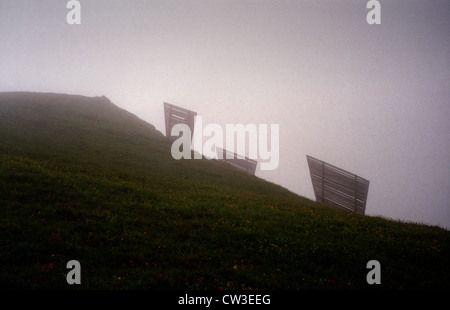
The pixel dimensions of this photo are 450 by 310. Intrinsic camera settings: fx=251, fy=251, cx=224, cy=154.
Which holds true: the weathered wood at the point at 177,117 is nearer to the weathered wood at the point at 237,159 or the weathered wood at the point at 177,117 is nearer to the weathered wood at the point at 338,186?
the weathered wood at the point at 237,159

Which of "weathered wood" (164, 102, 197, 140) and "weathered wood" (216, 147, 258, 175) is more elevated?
"weathered wood" (164, 102, 197, 140)

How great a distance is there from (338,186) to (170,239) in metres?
28.9

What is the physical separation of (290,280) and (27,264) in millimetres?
7674

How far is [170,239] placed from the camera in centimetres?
974

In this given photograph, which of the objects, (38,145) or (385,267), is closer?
(385,267)

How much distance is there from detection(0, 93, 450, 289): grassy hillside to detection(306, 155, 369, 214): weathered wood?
17.9 meters

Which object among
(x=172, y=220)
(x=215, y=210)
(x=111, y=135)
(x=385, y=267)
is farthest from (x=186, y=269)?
(x=111, y=135)

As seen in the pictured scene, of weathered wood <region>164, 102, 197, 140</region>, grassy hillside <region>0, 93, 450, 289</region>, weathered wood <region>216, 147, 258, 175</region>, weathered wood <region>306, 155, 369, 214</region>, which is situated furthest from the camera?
weathered wood <region>216, 147, 258, 175</region>

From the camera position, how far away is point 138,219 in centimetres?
1116

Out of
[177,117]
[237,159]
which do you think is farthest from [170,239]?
[237,159]

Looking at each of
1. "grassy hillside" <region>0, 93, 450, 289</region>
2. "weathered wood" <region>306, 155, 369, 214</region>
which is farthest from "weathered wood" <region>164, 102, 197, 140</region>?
"grassy hillside" <region>0, 93, 450, 289</region>

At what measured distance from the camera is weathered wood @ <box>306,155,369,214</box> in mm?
31578

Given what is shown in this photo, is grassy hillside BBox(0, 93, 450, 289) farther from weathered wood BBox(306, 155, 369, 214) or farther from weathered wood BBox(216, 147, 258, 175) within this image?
weathered wood BBox(216, 147, 258, 175)

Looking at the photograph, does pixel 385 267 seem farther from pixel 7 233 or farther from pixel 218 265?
pixel 7 233
